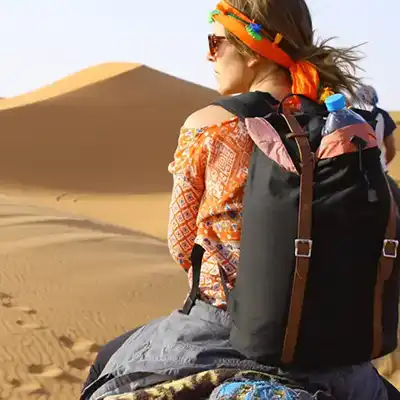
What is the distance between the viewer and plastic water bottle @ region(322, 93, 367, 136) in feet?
6.09

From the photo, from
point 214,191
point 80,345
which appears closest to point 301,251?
point 214,191

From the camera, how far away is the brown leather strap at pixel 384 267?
179cm

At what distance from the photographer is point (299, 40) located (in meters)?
2.10

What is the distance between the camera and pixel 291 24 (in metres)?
2.07

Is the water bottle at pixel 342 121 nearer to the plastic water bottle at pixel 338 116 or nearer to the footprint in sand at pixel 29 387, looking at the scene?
the plastic water bottle at pixel 338 116

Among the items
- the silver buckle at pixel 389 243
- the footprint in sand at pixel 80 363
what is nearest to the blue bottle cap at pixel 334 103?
the silver buckle at pixel 389 243

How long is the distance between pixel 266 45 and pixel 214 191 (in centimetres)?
44

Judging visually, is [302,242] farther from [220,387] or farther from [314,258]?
[220,387]

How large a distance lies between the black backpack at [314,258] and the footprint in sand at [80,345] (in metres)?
3.57

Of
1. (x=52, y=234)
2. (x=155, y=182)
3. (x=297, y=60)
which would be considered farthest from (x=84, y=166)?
(x=297, y=60)

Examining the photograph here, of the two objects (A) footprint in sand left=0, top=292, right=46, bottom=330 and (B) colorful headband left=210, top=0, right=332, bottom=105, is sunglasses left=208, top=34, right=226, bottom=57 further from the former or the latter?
(A) footprint in sand left=0, top=292, right=46, bottom=330

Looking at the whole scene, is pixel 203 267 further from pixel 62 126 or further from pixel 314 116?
pixel 62 126

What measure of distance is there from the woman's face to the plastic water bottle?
0.31m

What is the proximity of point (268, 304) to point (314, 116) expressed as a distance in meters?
0.53
